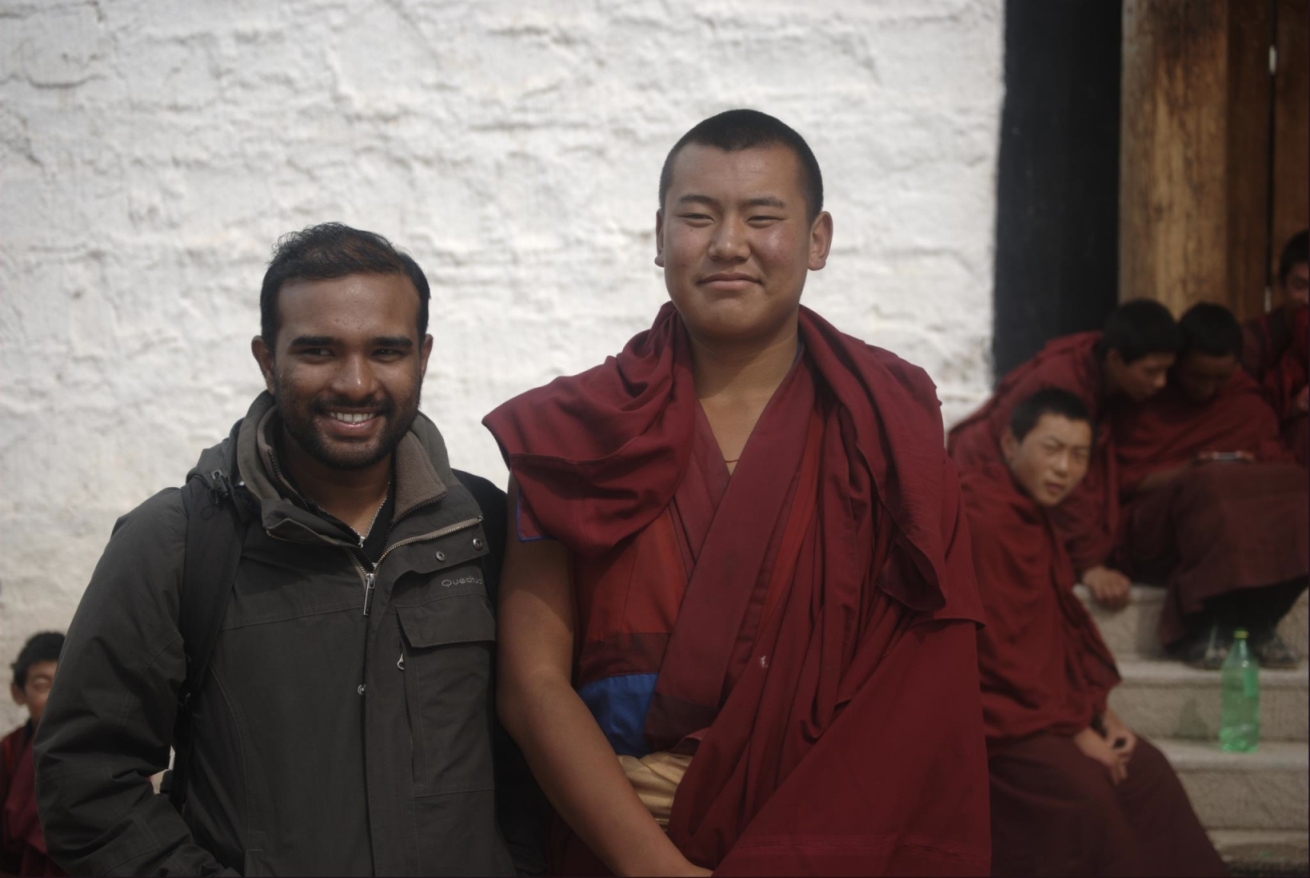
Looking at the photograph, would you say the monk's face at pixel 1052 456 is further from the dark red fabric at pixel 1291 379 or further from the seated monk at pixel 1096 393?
the dark red fabric at pixel 1291 379

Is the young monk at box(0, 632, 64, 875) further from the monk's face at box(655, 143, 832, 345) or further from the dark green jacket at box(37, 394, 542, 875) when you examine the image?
the monk's face at box(655, 143, 832, 345)

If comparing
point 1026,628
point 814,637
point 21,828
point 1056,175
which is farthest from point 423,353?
point 1056,175

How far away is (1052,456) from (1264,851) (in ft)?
3.85

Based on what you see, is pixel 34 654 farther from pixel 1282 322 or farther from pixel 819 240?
pixel 1282 322

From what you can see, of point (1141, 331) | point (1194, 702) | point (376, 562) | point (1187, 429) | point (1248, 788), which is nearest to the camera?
point (376, 562)

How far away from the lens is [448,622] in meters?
1.76

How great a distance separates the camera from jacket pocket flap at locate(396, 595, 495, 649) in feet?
5.68

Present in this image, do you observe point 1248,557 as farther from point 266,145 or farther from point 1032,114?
point 266,145

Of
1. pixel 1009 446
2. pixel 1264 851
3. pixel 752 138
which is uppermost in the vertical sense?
pixel 752 138

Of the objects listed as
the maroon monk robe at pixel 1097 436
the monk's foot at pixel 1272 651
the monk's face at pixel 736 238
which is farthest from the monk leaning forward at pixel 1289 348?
the monk's face at pixel 736 238

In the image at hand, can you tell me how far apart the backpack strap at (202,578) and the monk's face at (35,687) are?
4.94ft

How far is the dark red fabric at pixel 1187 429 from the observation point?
4172 millimetres

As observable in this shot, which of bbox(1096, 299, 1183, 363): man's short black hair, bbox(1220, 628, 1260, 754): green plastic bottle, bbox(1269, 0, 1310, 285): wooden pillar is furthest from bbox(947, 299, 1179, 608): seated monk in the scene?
bbox(1269, 0, 1310, 285): wooden pillar

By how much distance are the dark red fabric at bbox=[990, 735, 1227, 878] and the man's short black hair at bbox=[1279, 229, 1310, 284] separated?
6.40 feet
